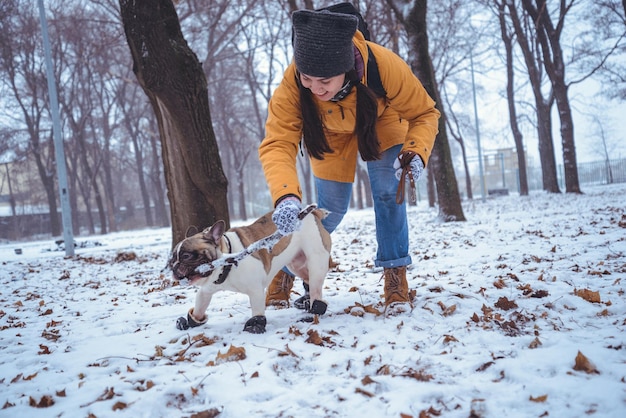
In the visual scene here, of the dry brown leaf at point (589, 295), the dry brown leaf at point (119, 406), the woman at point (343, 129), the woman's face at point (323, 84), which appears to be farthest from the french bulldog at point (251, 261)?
the dry brown leaf at point (589, 295)

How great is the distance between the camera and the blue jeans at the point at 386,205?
3.43 m

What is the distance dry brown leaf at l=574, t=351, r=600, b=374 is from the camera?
2.05 m

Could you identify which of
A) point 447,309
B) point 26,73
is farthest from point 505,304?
point 26,73

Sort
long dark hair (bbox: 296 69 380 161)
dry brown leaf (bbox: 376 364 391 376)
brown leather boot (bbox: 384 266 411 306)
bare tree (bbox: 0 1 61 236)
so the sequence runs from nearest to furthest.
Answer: dry brown leaf (bbox: 376 364 391 376)
long dark hair (bbox: 296 69 380 161)
brown leather boot (bbox: 384 266 411 306)
bare tree (bbox: 0 1 61 236)

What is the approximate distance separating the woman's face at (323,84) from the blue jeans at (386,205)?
74cm

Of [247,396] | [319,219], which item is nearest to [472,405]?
[247,396]

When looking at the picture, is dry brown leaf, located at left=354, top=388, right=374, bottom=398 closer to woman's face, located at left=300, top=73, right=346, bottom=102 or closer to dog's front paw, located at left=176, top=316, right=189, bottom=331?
dog's front paw, located at left=176, top=316, right=189, bottom=331

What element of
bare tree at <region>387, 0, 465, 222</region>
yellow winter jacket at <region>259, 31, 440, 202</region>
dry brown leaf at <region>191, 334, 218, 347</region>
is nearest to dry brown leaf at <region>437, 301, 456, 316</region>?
yellow winter jacket at <region>259, 31, 440, 202</region>

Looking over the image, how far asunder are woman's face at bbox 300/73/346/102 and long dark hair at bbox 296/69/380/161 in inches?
5.2

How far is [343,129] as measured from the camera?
10.7 ft

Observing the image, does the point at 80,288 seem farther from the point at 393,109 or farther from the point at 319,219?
the point at 393,109

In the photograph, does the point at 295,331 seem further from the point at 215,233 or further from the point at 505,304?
the point at 505,304

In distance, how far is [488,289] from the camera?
3797 millimetres

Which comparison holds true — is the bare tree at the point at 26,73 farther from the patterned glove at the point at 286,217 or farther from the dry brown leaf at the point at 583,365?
the dry brown leaf at the point at 583,365
